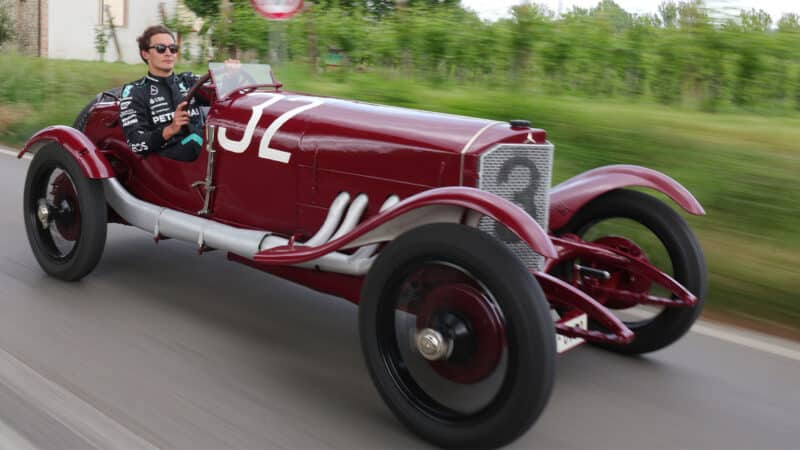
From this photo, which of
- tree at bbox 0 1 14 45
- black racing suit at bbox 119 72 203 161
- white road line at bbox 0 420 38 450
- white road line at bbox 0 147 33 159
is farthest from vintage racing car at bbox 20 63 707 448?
tree at bbox 0 1 14 45

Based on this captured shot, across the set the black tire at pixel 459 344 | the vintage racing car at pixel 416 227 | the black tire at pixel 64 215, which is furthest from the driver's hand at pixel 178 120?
the black tire at pixel 459 344

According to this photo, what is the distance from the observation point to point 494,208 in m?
2.64

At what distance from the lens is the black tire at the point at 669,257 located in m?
3.39

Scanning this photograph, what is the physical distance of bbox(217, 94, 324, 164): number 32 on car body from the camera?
3.75 metres

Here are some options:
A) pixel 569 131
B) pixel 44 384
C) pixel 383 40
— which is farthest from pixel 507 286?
pixel 383 40

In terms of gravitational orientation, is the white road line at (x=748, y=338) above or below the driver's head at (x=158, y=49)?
below

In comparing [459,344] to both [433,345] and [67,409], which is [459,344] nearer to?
[433,345]

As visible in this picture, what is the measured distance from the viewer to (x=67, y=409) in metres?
2.88

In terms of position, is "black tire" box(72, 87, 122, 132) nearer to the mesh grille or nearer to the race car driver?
the race car driver

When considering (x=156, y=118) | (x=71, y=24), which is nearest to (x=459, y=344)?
(x=156, y=118)

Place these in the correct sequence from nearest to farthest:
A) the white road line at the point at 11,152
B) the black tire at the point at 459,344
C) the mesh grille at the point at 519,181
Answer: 1. the black tire at the point at 459,344
2. the mesh grille at the point at 519,181
3. the white road line at the point at 11,152

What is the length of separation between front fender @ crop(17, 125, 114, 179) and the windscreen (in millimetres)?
833

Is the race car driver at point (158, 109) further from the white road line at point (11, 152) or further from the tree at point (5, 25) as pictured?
the tree at point (5, 25)

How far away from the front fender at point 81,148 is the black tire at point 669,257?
8.94 feet
